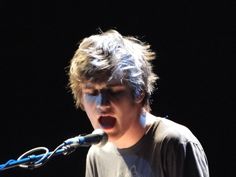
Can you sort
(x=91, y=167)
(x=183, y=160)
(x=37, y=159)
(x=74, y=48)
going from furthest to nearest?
(x=74, y=48) → (x=91, y=167) → (x=183, y=160) → (x=37, y=159)

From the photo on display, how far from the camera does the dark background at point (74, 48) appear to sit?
335cm

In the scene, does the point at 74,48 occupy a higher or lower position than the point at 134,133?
higher

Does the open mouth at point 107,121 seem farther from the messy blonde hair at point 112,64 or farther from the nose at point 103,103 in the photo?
the messy blonde hair at point 112,64

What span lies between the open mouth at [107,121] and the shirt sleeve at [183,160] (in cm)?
29

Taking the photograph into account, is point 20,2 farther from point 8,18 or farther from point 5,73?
point 5,73

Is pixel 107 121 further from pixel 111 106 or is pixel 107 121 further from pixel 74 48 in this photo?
pixel 74 48

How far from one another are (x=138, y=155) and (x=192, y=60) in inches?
54.5

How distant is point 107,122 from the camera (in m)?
2.10

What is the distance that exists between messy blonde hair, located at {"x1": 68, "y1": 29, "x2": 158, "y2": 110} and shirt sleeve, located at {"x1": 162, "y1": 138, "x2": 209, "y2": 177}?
320 mm

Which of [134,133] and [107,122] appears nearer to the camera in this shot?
[107,122]

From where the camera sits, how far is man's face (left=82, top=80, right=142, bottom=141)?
2098 mm

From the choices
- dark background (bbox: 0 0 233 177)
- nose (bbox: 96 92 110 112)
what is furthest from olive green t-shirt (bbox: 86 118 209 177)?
dark background (bbox: 0 0 233 177)

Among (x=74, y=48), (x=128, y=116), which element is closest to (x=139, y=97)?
(x=128, y=116)

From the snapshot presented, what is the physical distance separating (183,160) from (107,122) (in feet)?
1.33
